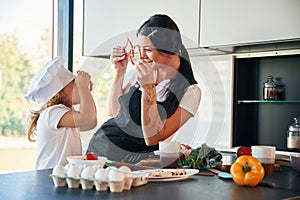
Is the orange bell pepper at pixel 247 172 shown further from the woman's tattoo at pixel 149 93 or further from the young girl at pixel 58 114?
the young girl at pixel 58 114

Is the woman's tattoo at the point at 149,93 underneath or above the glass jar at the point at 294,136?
above

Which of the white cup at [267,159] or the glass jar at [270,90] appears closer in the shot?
the white cup at [267,159]

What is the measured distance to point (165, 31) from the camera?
67.4 inches

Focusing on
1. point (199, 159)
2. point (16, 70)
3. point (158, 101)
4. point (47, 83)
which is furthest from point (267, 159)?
point (16, 70)

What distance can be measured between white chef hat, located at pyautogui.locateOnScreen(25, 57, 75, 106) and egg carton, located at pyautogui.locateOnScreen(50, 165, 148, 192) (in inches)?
28.0

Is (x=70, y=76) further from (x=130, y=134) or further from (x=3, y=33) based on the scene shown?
(x=3, y=33)

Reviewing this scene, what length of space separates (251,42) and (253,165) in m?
1.05

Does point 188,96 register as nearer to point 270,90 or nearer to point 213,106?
point 270,90

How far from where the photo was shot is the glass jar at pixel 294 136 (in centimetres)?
216

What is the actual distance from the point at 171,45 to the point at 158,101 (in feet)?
0.74

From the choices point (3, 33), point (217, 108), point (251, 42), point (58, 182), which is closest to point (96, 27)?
point (3, 33)

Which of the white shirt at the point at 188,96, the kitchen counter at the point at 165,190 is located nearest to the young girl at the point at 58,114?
the white shirt at the point at 188,96

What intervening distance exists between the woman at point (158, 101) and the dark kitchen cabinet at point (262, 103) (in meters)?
0.70

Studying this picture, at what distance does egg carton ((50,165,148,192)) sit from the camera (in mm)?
1029
